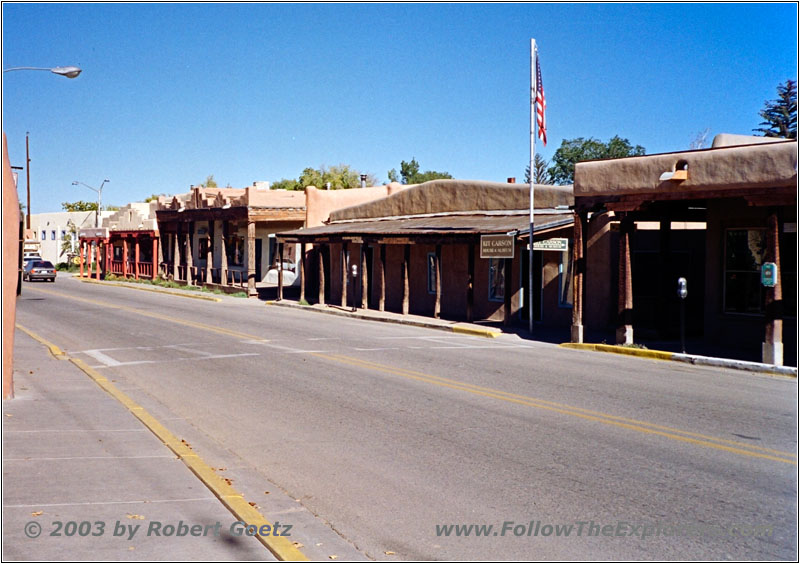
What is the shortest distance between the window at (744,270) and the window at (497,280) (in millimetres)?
8021

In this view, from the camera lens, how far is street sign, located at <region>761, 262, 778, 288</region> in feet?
52.5

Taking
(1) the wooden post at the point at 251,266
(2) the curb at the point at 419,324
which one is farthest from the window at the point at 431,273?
(1) the wooden post at the point at 251,266

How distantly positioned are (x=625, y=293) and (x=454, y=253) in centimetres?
997

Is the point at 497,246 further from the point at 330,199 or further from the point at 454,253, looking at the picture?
the point at 330,199

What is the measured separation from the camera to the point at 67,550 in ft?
18.3

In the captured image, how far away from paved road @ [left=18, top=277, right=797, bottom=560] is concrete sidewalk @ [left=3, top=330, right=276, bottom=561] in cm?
65

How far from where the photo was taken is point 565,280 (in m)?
24.7

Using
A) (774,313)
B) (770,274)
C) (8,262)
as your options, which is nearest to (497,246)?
(774,313)

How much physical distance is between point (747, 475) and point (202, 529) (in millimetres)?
4771

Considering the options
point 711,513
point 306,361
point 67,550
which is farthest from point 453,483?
point 306,361

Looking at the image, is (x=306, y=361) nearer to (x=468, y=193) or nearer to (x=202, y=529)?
(x=202, y=529)

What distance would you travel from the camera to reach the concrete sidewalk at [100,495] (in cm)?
566

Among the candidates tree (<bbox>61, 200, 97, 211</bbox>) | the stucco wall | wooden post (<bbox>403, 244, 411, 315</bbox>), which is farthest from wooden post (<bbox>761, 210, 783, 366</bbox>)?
tree (<bbox>61, 200, 97, 211</bbox>)

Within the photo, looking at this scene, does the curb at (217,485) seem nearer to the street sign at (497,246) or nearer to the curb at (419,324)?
the curb at (419,324)
